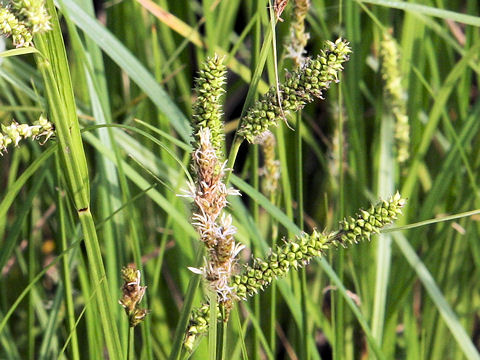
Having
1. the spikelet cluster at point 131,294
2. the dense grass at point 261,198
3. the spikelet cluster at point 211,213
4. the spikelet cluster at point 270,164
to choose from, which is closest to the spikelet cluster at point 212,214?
the spikelet cluster at point 211,213

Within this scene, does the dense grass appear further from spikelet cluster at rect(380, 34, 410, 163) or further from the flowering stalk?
the flowering stalk

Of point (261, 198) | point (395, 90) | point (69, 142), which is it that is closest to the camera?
point (69, 142)

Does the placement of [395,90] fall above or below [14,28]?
below

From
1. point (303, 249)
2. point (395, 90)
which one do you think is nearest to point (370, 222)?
point (303, 249)

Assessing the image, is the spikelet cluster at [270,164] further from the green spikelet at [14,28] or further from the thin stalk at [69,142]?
the green spikelet at [14,28]

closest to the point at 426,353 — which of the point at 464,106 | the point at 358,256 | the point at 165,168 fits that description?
the point at 358,256

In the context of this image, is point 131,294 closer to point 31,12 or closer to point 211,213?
point 211,213

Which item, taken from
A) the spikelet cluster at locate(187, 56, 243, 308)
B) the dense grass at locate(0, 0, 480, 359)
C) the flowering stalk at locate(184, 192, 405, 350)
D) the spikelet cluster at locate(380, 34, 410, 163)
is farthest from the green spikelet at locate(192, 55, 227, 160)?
the spikelet cluster at locate(380, 34, 410, 163)

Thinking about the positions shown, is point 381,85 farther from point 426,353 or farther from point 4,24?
point 4,24
